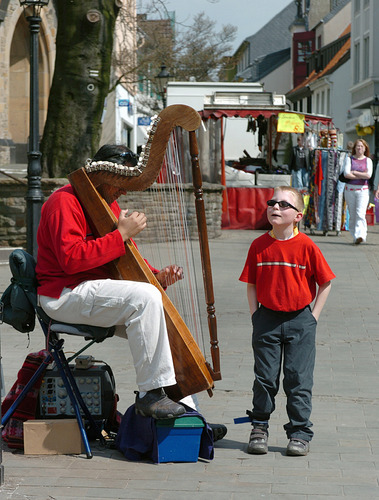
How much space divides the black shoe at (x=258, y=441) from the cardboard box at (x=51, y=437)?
35.4 inches

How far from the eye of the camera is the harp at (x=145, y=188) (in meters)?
4.91

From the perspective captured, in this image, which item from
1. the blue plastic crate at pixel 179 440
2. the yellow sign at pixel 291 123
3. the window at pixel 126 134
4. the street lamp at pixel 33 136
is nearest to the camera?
the blue plastic crate at pixel 179 440

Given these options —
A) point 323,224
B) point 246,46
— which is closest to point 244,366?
point 323,224

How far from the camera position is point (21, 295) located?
17.0ft

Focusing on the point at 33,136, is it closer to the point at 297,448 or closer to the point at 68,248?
the point at 68,248

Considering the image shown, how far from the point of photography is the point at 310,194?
21281 mm

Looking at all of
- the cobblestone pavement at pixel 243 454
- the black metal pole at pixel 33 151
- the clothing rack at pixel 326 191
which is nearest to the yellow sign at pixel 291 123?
the clothing rack at pixel 326 191

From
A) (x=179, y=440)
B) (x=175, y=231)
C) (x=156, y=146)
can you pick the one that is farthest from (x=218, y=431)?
(x=156, y=146)

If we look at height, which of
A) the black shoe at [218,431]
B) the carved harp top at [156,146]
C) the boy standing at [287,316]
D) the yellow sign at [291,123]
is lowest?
the black shoe at [218,431]

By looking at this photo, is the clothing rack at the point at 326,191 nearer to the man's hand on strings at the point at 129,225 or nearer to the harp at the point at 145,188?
the harp at the point at 145,188

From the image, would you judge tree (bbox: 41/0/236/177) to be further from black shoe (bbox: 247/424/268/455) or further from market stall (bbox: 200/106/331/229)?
black shoe (bbox: 247/424/268/455)

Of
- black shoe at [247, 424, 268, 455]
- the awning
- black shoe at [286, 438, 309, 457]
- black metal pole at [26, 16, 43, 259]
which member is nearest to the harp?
black shoe at [247, 424, 268, 455]

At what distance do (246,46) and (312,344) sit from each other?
311 feet

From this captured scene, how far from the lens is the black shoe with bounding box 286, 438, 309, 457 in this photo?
5094mm
